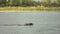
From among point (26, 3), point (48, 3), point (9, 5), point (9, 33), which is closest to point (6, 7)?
point (9, 5)

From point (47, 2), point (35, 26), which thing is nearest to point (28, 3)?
point (47, 2)

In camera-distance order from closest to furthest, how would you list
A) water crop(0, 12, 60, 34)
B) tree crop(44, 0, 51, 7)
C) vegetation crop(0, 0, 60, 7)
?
water crop(0, 12, 60, 34) < vegetation crop(0, 0, 60, 7) < tree crop(44, 0, 51, 7)

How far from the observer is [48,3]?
26859 mm

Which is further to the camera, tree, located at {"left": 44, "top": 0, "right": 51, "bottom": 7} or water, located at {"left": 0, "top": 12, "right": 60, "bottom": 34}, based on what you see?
tree, located at {"left": 44, "top": 0, "right": 51, "bottom": 7}

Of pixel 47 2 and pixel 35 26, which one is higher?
pixel 35 26

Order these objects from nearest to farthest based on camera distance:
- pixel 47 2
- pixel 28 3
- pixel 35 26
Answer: pixel 35 26 → pixel 28 3 → pixel 47 2

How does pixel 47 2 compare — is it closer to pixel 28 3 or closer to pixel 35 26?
pixel 28 3

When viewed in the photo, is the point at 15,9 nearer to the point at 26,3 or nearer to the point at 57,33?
the point at 26,3

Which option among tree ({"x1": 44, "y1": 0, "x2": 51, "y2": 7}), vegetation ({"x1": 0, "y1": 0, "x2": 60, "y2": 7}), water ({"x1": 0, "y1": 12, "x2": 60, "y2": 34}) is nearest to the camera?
water ({"x1": 0, "y1": 12, "x2": 60, "y2": 34})

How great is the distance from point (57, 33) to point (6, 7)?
13.3m

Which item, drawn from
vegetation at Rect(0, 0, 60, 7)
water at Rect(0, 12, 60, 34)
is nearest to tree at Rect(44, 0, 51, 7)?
vegetation at Rect(0, 0, 60, 7)

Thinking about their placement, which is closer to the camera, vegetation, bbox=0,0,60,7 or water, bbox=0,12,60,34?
water, bbox=0,12,60,34

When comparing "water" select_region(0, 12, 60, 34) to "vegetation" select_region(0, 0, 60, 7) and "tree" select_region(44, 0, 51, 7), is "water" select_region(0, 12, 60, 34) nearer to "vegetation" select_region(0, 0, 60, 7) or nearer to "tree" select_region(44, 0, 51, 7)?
"tree" select_region(44, 0, 51, 7)

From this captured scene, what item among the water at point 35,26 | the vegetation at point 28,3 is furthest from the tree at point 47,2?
the water at point 35,26
